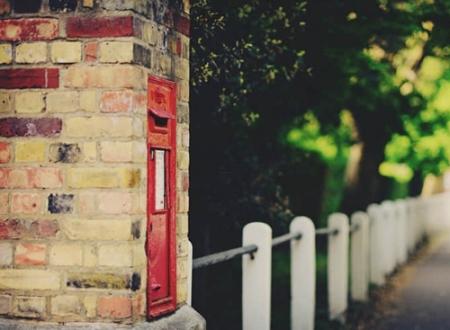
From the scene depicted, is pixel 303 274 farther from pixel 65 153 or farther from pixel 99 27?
pixel 99 27

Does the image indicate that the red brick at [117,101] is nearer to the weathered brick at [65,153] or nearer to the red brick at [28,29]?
the weathered brick at [65,153]

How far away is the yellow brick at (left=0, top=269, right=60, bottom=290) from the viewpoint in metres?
4.55

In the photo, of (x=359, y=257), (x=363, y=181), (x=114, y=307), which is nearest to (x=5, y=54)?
(x=114, y=307)

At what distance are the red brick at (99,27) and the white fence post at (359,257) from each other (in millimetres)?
8583

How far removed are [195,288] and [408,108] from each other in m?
5.17

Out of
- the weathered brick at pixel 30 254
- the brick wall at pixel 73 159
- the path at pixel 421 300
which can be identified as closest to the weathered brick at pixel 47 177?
the brick wall at pixel 73 159

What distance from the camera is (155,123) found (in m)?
4.78

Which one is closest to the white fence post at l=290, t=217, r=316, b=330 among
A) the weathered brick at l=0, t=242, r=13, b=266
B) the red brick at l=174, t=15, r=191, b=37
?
the red brick at l=174, t=15, r=191, b=37

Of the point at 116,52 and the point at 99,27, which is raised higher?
the point at 99,27

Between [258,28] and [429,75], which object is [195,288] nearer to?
[258,28]

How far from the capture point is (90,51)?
4547mm

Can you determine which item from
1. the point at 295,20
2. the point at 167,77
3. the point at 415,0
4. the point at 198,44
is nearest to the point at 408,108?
the point at 415,0

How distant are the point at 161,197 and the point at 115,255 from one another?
51cm

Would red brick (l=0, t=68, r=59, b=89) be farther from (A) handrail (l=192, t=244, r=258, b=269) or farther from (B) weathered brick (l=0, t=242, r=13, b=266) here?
(A) handrail (l=192, t=244, r=258, b=269)
